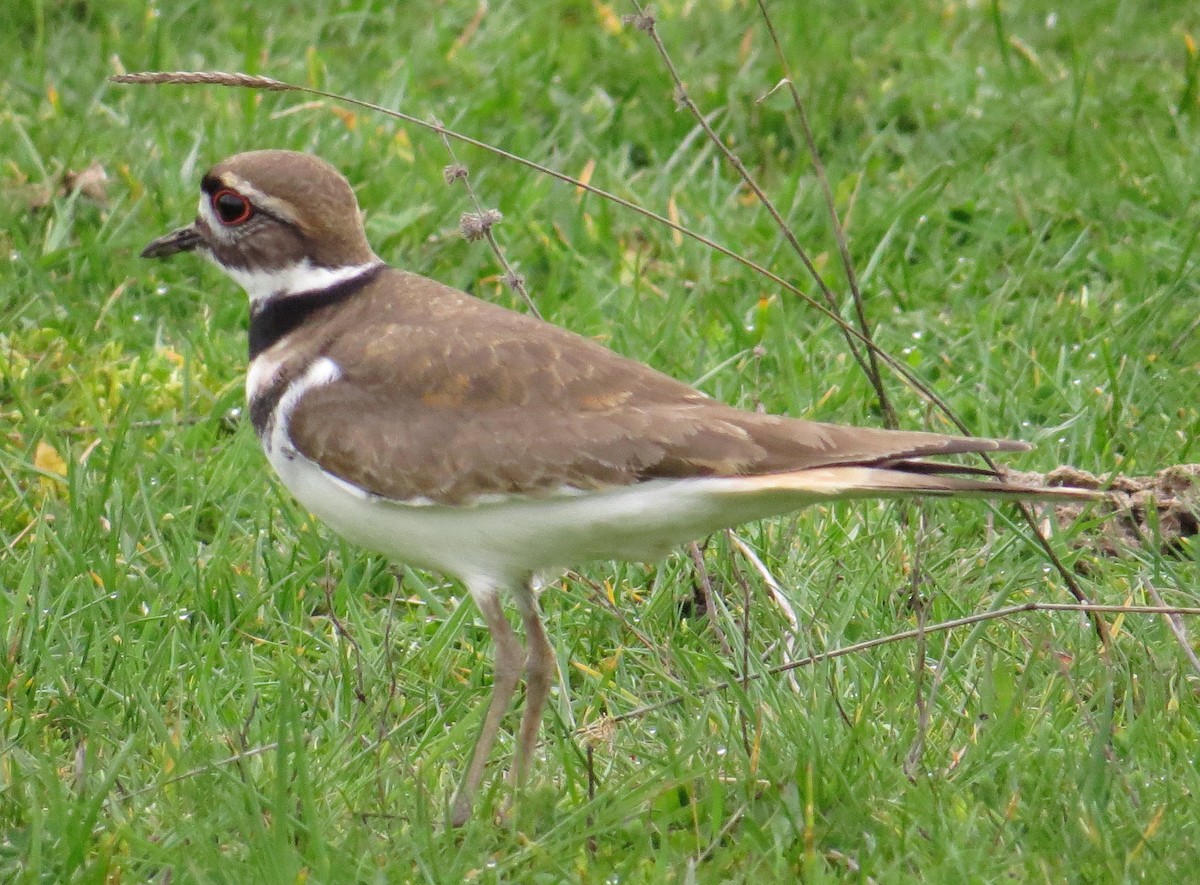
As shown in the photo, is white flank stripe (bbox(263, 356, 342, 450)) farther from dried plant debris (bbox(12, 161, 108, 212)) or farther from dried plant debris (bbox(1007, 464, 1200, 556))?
dried plant debris (bbox(12, 161, 108, 212))

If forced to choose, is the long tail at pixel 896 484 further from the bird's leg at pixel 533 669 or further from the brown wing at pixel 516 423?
the bird's leg at pixel 533 669

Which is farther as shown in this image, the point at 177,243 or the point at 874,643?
the point at 177,243

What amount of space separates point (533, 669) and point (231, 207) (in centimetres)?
150

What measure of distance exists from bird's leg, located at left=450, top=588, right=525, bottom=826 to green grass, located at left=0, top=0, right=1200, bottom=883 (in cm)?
9

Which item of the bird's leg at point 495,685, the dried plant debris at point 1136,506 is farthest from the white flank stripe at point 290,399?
the dried plant debris at point 1136,506

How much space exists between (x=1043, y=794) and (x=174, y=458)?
113 inches

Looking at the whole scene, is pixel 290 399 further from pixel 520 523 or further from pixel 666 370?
pixel 666 370

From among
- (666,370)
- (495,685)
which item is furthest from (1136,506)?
(495,685)

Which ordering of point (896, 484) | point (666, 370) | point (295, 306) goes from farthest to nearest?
1. point (666, 370)
2. point (295, 306)
3. point (896, 484)

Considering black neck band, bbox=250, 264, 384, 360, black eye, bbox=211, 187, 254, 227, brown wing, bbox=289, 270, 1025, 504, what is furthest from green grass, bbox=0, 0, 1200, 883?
black eye, bbox=211, 187, 254, 227

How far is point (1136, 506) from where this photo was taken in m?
5.20

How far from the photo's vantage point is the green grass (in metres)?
3.83

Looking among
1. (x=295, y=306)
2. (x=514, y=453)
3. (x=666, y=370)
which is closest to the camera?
(x=514, y=453)

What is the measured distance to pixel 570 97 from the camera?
7812mm
